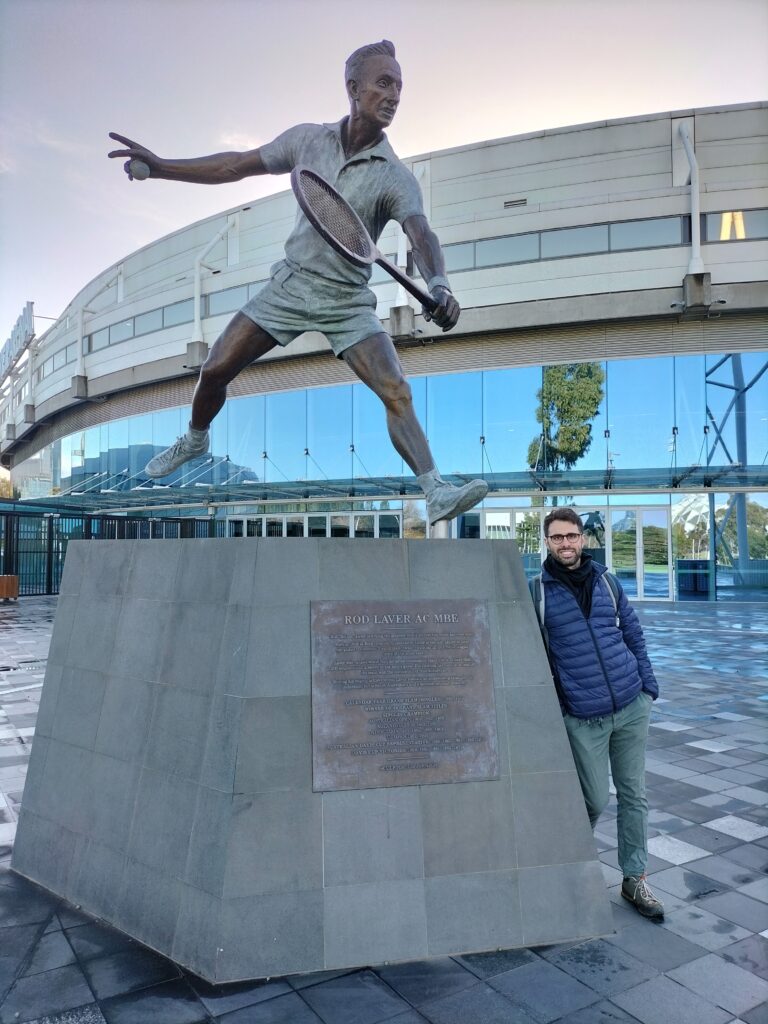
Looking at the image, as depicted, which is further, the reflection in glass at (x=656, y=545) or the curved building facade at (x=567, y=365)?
the reflection in glass at (x=656, y=545)

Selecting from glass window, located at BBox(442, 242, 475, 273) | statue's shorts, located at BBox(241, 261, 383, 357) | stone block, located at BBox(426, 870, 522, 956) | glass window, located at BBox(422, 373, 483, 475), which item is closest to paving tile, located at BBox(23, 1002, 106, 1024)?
stone block, located at BBox(426, 870, 522, 956)

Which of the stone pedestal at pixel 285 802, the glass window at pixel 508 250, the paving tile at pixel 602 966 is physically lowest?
the paving tile at pixel 602 966

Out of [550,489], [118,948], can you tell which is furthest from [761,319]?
[118,948]

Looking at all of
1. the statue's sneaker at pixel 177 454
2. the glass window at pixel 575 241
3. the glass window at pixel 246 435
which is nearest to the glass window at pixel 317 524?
the glass window at pixel 246 435

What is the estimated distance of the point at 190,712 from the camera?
324cm

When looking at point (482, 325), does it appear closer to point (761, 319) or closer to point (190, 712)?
point (761, 319)

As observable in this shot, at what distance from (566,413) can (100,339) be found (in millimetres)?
17554

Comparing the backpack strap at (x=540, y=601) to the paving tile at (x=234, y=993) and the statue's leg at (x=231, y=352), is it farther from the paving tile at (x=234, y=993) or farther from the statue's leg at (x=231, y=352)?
the statue's leg at (x=231, y=352)

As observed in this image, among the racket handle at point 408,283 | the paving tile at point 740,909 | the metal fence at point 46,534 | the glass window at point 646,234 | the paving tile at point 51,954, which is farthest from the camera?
the metal fence at point 46,534

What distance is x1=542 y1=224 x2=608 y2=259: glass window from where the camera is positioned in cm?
1881

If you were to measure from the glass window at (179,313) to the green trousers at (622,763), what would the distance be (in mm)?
22298

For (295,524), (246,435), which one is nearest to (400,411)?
(295,524)

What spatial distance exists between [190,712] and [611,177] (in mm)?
19739

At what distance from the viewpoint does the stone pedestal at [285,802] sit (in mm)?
2943
